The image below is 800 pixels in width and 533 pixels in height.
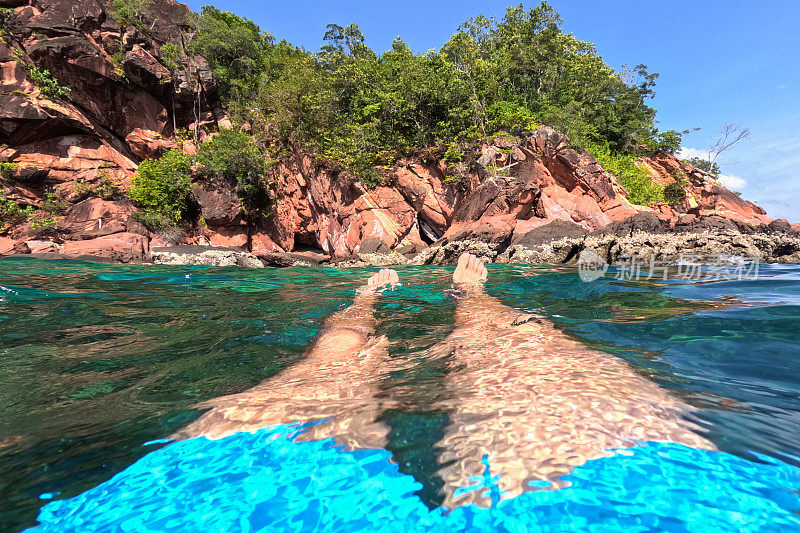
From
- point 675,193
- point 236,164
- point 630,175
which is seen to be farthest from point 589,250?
point 675,193

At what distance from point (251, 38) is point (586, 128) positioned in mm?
18051

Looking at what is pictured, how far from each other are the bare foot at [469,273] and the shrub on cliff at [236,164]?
11.4m

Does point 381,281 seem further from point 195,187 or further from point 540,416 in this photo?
point 195,187

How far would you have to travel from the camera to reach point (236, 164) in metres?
13.1

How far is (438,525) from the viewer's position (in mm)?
884

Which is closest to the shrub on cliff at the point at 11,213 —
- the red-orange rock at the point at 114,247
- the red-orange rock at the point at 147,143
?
the red-orange rock at the point at 114,247

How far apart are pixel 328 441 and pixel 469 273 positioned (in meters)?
4.37

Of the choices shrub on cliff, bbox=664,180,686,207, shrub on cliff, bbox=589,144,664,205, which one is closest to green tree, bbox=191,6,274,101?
shrub on cliff, bbox=589,144,664,205

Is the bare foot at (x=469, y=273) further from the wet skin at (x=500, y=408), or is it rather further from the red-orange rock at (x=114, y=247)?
the red-orange rock at (x=114, y=247)

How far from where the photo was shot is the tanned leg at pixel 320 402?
1370 millimetres

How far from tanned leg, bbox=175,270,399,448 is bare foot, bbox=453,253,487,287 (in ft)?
9.87

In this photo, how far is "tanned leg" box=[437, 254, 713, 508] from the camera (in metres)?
1.07

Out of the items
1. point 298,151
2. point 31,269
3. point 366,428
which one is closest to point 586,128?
point 298,151

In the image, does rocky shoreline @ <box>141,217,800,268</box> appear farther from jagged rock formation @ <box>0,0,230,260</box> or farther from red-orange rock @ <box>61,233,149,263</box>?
jagged rock formation @ <box>0,0,230,260</box>
